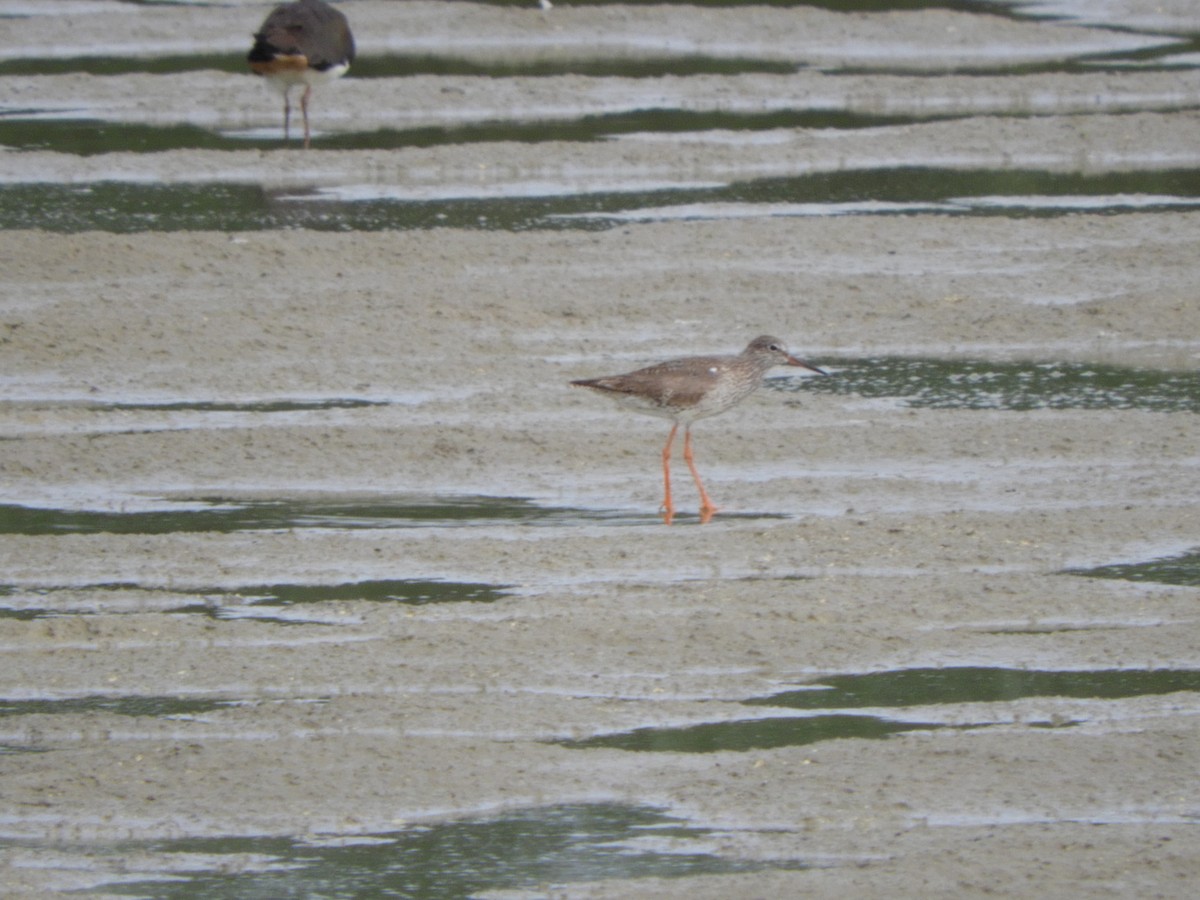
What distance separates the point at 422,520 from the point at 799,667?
8.11 feet

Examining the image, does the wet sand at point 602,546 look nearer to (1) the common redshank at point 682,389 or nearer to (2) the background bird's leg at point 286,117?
(1) the common redshank at point 682,389

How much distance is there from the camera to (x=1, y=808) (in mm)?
6480

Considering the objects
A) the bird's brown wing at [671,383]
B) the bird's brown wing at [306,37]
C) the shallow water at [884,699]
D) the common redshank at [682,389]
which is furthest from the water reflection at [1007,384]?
the bird's brown wing at [306,37]

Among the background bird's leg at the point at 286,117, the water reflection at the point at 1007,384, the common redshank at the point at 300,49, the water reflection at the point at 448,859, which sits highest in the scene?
the common redshank at the point at 300,49

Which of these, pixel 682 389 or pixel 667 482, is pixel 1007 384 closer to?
pixel 682 389

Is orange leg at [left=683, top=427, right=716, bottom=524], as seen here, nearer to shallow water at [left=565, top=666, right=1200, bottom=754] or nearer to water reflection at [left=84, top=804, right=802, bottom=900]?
shallow water at [left=565, top=666, right=1200, bottom=754]

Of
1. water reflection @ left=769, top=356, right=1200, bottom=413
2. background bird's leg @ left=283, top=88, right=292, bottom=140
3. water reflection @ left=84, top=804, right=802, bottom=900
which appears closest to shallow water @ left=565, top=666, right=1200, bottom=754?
water reflection @ left=84, top=804, right=802, bottom=900

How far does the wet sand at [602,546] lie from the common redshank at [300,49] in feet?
15.2

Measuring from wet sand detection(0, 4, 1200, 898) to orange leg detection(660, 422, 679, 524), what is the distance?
122mm

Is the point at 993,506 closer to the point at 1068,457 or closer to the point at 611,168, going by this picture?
the point at 1068,457

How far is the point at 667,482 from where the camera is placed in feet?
31.9

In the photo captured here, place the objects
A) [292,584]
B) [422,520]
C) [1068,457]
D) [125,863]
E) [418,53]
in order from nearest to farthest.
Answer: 1. [125,863]
2. [292,584]
3. [422,520]
4. [1068,457]
5. [418,53]

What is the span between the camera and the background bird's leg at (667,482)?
9558 millimetres

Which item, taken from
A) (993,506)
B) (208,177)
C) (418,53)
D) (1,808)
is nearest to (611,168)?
(208,177)
